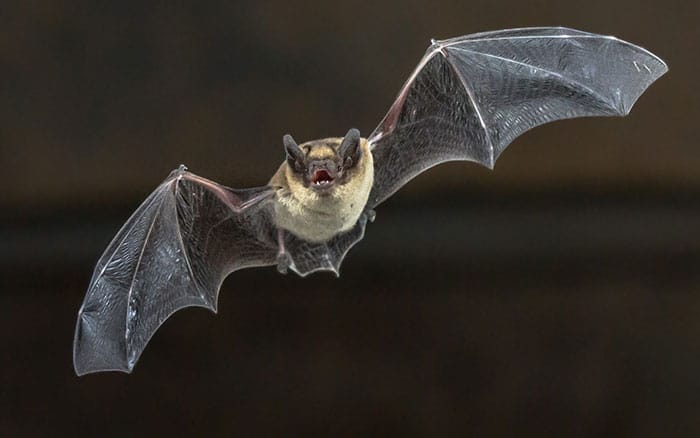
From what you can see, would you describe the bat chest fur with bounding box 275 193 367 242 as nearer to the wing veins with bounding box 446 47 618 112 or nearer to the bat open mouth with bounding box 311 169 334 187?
the bat open mouth with bounding box 311 169 334 187

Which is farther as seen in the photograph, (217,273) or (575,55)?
(217,273)

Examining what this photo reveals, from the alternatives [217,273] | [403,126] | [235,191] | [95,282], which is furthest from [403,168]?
[95,282]

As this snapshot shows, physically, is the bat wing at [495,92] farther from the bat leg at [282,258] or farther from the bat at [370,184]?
the bat leg at [282,258]

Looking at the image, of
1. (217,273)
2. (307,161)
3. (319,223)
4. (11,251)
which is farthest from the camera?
(11,251)

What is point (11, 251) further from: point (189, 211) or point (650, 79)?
point (650, 79)

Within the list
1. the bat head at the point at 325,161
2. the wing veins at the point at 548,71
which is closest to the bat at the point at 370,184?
the wing veins at the point at 548,71

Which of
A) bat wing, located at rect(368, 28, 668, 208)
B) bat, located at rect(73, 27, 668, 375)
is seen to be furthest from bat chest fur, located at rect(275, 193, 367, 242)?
bat wing, located at rect(368, 28, 668, 208)

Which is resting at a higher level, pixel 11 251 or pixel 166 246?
pixel 166 246
